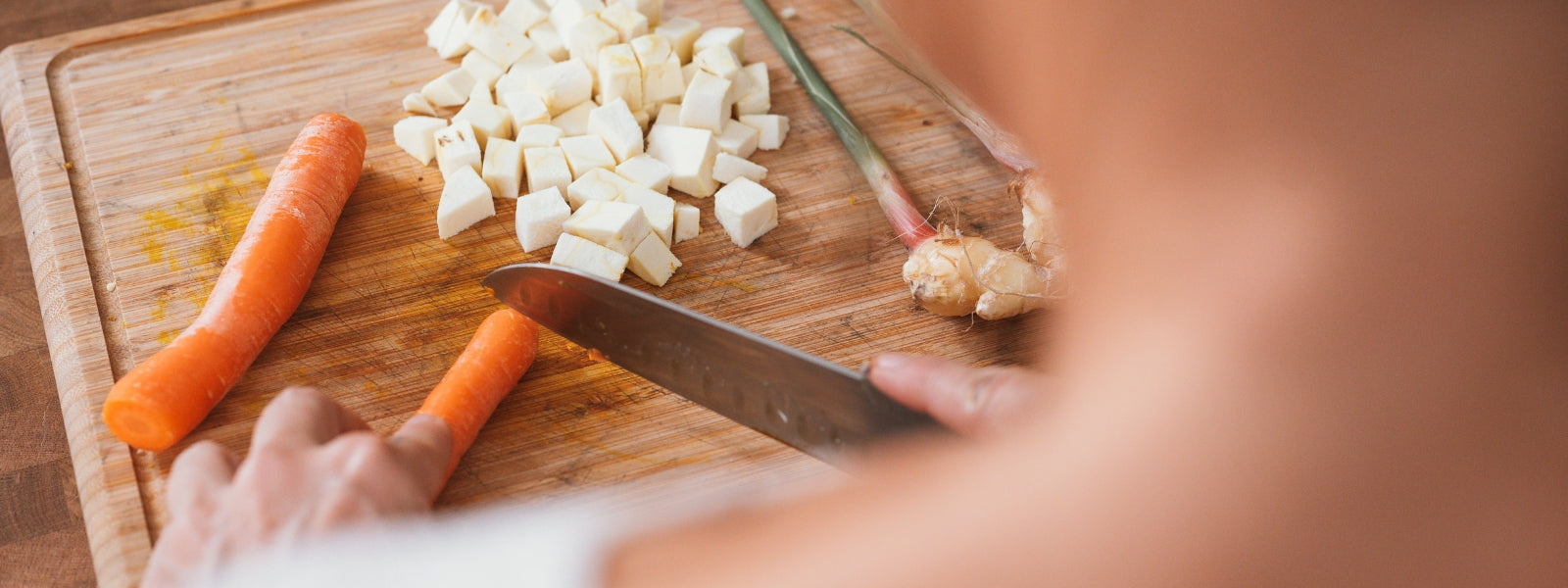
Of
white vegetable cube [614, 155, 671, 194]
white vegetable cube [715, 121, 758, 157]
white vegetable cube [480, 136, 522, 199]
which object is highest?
white vegetable cube [715, 121, 758, 157]

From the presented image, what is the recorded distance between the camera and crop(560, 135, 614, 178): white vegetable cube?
5.67 ft

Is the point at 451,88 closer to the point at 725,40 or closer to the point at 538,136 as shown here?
the point at 538,136

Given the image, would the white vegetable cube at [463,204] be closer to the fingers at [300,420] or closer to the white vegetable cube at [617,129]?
the white vegetable cube at [617,129]

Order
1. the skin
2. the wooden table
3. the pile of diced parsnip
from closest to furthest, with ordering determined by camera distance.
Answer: the skin < the wooden table < the pile of diced parsnip

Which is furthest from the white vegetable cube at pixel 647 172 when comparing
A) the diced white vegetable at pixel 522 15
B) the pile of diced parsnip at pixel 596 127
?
the diced white vegetable at pixel 522 15

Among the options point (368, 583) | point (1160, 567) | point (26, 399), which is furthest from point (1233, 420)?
point (26, 399)

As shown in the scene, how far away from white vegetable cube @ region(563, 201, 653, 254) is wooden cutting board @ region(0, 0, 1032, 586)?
3.0 inches

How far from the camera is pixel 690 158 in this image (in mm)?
1723

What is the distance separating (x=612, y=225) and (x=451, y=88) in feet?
1.77

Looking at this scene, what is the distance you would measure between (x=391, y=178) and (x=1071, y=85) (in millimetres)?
1271

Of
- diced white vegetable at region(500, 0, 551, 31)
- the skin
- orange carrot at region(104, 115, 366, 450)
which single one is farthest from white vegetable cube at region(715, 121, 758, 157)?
the skin

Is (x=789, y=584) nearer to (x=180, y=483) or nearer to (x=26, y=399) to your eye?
(x=180, y=483)

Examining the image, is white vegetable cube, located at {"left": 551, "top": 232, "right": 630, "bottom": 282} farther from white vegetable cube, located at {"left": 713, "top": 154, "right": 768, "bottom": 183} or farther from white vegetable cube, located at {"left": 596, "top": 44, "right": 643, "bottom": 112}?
white vegetable cube, located at {"left": 596, "top": 44, "right": 643, "bottom": 112}

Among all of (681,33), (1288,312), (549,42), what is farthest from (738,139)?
(1288,312)
